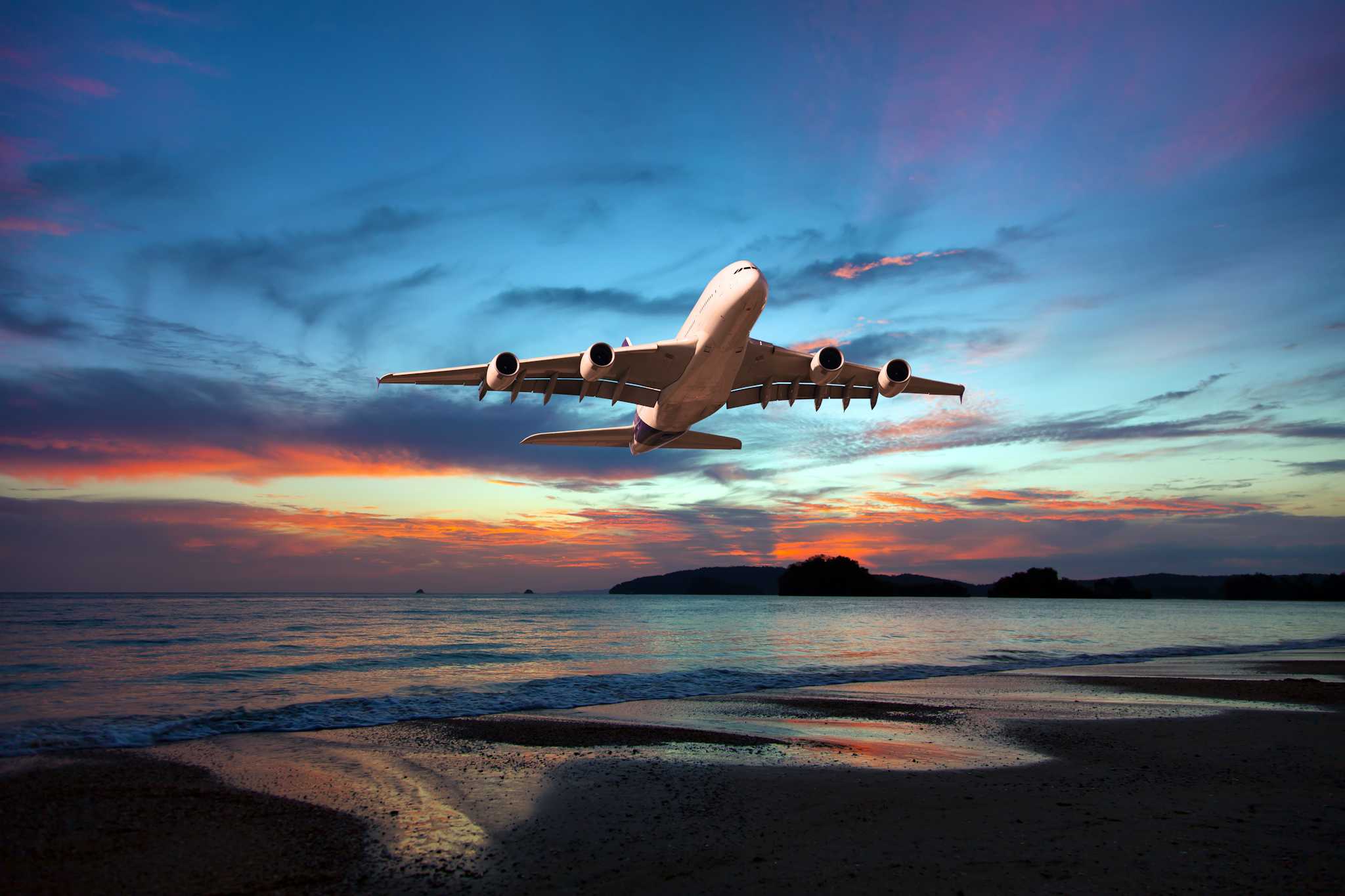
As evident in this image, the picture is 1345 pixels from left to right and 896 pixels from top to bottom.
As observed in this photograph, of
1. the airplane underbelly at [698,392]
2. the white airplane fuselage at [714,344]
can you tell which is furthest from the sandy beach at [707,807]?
the airplane underbelly at [698,392]

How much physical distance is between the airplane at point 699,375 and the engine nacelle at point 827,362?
29 millimetres

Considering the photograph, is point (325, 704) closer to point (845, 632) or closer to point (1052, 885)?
point (1052, 885)

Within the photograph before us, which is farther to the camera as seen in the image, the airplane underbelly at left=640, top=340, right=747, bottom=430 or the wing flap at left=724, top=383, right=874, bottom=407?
the wing flap at left=724, top=383, right=874, bottom=407

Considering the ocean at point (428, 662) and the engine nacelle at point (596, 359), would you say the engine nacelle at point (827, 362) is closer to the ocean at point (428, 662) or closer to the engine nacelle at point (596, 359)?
the engine nacelle at point (596, 359)

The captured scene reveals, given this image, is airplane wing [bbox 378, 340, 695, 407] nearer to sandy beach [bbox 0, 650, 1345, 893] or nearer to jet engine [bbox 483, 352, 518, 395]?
jet engine [bbox 483, 352, 518, 395]

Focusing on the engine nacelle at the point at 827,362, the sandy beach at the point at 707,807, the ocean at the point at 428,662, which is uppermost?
the engine nacelle at the point at 827,362

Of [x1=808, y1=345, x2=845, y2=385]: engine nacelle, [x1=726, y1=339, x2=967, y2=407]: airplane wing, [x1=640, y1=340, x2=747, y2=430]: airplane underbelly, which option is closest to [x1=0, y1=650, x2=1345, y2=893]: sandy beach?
[x1=640, y1=340, x2=747, y2=430]: airplane underbelly

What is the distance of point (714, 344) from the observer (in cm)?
2006

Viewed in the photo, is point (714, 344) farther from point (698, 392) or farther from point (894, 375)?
point (894, 375)

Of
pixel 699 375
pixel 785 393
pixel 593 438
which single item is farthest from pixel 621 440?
pixel 699 375

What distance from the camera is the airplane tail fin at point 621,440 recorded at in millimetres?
29625

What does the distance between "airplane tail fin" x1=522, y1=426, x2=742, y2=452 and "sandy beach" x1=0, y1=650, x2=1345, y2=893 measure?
Result: 17.3m

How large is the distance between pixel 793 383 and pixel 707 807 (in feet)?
69.1

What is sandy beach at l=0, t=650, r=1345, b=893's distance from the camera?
5.51 metres
